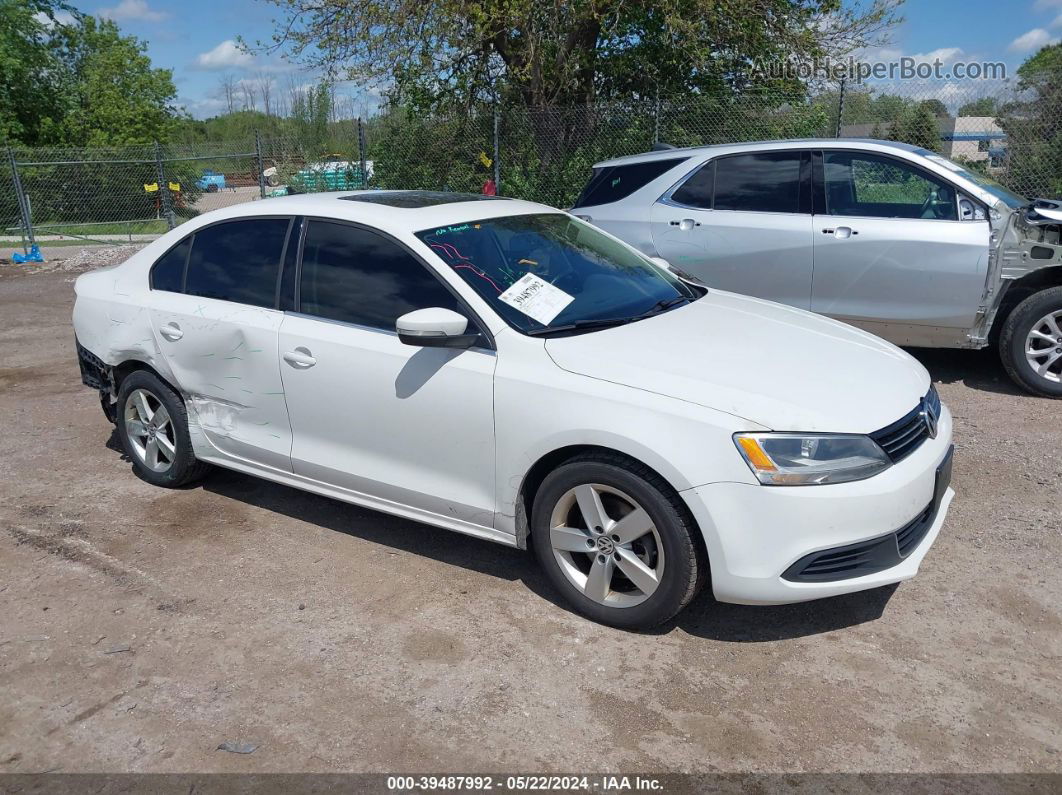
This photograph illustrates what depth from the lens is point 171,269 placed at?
479cm

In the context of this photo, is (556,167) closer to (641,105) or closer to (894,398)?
(641,105)

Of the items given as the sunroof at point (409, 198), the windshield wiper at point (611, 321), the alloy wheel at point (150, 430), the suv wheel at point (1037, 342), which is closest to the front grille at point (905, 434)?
the windshield wiper at point (611, 321)

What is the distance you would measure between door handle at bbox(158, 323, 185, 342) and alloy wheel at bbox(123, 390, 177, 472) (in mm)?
420

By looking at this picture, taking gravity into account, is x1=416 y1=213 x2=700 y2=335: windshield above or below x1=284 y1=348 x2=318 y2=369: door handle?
above

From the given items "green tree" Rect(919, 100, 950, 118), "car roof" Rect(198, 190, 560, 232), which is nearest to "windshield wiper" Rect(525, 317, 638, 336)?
"car roof" Rect(198, 190, 560, 232)

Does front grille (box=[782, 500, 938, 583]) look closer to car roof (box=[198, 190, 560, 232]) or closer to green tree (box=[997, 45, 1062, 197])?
car roof (box=[198, 190, 560, 232])

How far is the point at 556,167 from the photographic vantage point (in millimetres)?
14281

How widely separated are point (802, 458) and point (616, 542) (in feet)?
2.53

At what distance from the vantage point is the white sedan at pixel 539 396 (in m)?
3.12

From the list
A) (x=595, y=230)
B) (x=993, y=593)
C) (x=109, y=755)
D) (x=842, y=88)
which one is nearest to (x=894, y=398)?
(x=993, y=593)

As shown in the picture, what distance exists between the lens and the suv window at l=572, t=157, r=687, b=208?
7.33 m

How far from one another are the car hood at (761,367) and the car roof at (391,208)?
3.30ft

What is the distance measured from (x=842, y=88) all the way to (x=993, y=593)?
959 centimetres

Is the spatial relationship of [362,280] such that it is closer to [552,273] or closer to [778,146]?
[552,273]
